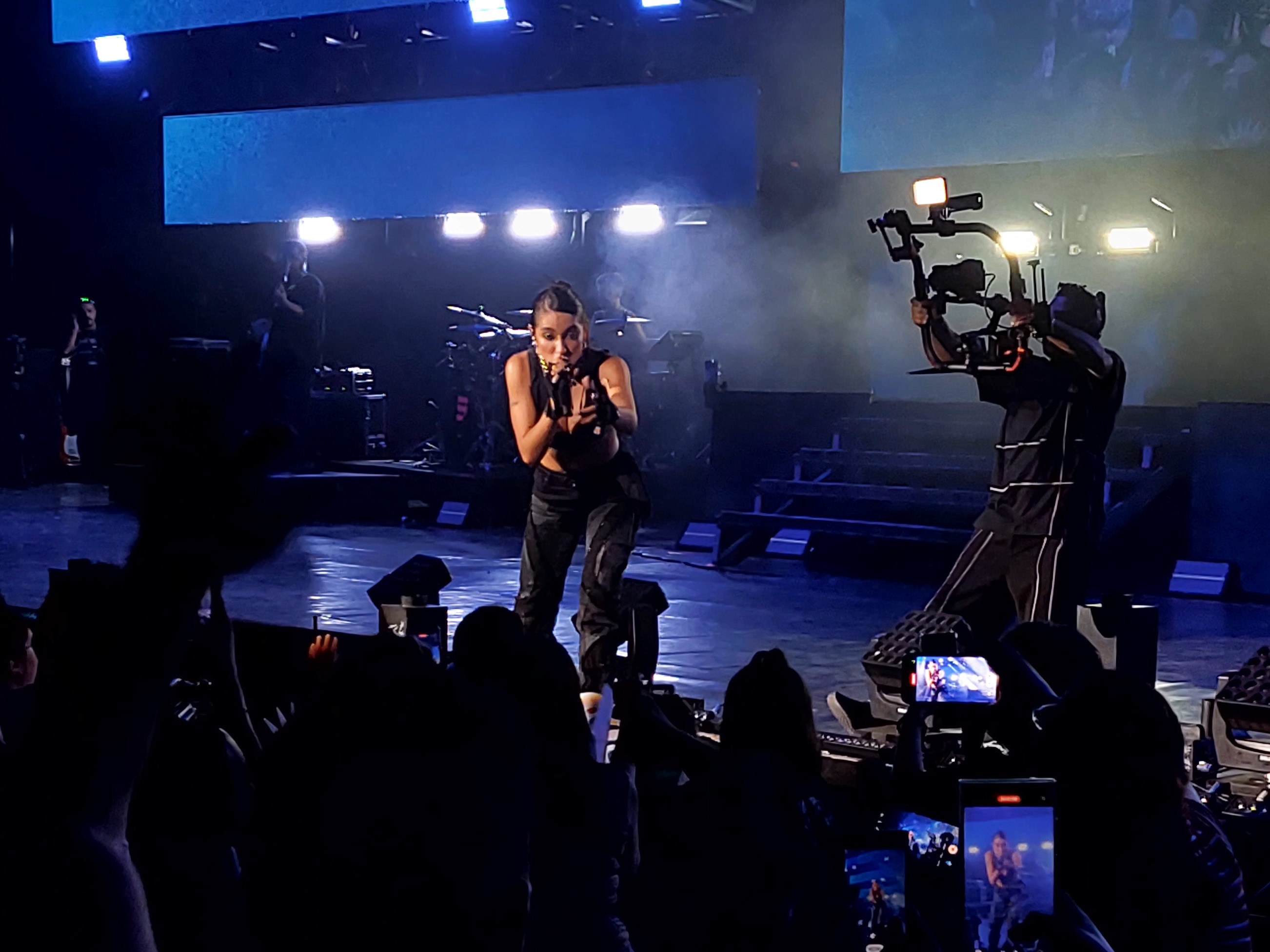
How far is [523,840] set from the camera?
74.7 inches

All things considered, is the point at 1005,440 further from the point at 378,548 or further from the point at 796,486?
the point at 378,548

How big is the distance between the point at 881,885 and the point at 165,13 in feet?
48.9

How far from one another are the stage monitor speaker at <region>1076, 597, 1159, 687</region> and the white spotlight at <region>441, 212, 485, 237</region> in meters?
11.0

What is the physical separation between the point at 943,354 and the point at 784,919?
10.7 ft

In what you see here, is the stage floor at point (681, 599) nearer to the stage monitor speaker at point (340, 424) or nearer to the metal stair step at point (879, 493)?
the metal stair step at point (879, 493)

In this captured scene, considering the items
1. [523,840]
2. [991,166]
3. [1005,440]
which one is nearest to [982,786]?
[523,840]

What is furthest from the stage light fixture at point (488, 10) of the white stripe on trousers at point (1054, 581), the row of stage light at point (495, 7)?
the white stripe on trousers at point (1054, 581)

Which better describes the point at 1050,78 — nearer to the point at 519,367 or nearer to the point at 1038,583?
the point at 1038,583

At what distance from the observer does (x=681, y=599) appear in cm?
884

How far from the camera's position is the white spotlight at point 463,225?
15156mm

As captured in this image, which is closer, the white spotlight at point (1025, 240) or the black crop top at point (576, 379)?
the black crop top at point (576, 379)

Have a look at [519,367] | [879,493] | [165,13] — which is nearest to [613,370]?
[519,367]

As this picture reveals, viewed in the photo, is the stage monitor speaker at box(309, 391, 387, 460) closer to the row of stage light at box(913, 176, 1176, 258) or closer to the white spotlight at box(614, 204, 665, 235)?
the white spotlight at box(614, 204, 665, 235)

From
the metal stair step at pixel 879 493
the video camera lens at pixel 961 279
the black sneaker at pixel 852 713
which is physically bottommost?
the black sneaker at pixel 852 713
